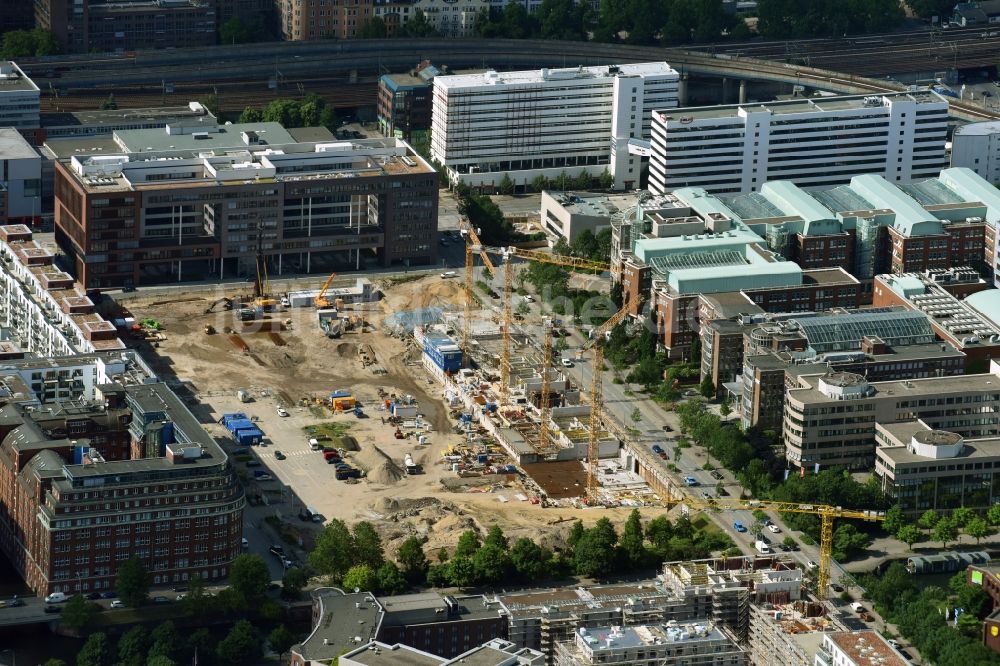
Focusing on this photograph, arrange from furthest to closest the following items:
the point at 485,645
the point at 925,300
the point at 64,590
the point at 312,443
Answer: the point at 925,300, the point at 312,443, the point at 64,590, the point at 485,645

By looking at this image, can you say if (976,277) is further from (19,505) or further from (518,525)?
(19,505)

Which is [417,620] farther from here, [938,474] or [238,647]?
[938,474]

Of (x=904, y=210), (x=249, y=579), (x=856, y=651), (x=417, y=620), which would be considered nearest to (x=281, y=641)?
(x=249, y=579)

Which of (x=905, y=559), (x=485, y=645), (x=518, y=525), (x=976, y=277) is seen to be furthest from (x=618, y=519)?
(x=976, y=277)

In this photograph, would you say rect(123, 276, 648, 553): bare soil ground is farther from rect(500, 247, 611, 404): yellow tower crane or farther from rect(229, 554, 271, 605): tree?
rect(229, 554, 271, 605): tree

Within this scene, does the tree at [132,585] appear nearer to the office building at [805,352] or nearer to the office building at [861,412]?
the office building at [861,412]
